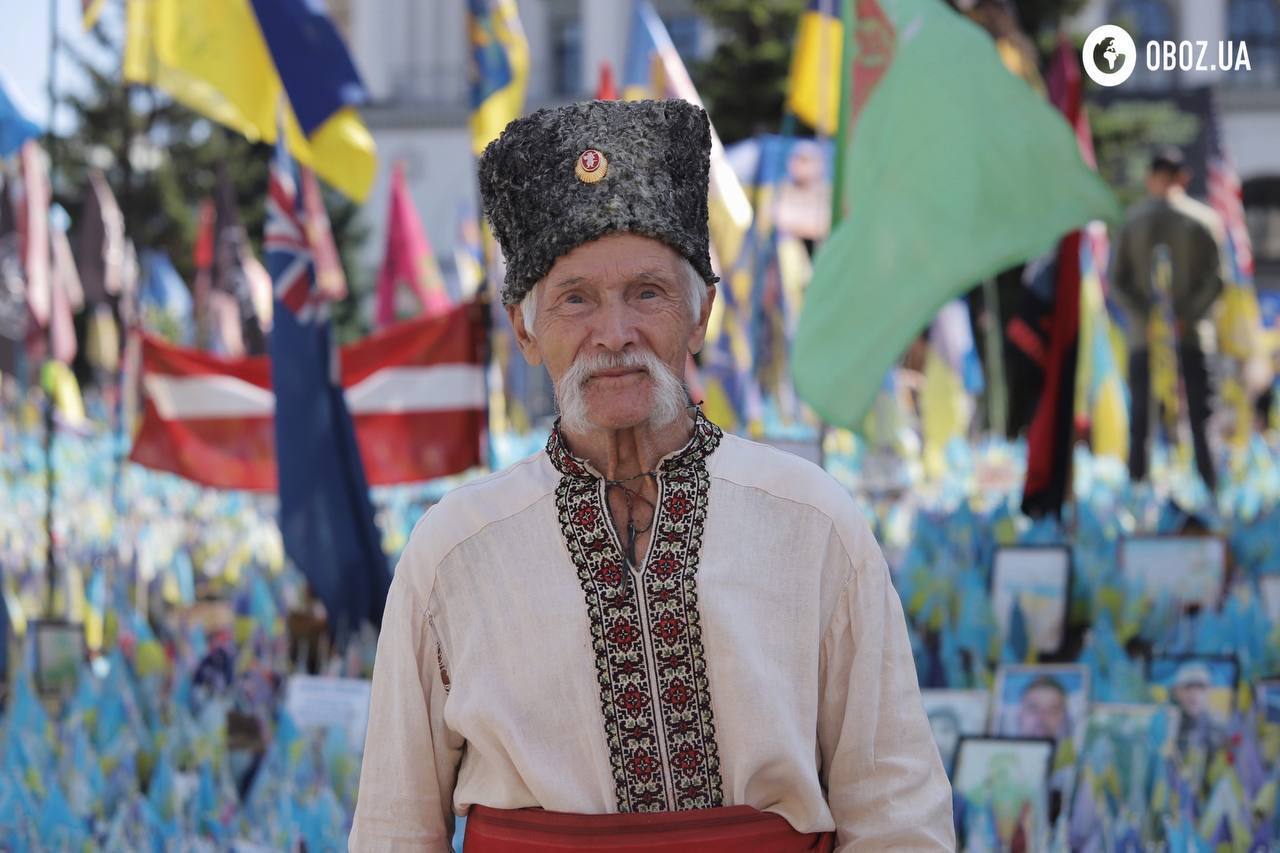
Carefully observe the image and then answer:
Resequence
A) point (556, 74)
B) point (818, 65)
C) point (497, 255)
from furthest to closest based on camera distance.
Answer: point (556, 74), point (818, 65), point (497, 255)

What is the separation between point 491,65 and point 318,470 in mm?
2127

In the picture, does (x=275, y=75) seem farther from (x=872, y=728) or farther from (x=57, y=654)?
(x=872, y=728)

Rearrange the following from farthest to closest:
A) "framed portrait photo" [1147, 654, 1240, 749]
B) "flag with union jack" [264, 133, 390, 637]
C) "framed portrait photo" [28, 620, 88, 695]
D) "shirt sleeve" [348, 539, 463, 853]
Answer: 1. "flag with union jack" [264, 133, 390, 637]
2. "framed portrait photo" [28, 620, 88, 695]
3. "framed portrait photo" [1147, 654, 1240, 749]
4. "shirt sleeve" [348, 539, 463, 853]

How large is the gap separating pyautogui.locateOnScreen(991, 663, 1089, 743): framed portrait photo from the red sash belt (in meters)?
1.93

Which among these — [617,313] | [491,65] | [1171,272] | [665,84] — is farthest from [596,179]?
[1171,272]

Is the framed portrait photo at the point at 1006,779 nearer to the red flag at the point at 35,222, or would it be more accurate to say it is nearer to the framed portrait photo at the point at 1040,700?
the framed portrait photo at the point at 1040,700

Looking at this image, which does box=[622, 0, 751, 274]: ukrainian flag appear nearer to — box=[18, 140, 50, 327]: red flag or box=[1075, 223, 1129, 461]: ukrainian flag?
box=[1075, 223, 1129, 461]: ukrainian flag

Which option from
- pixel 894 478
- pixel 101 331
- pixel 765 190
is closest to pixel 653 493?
pixel 894 478

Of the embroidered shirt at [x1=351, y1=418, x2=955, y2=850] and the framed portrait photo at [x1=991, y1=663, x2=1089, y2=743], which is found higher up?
the embroidered shirt at [x1=351, y1=418, x2=955, y2=850]

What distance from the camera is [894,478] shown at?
8133mm

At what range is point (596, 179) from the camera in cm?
186

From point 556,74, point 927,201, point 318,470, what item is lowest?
point 318,470

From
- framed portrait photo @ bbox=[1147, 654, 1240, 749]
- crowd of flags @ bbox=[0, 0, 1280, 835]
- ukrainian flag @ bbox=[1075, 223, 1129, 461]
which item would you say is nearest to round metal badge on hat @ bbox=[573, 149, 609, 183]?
crowd of flags @ bbox=[0, 0, 1280, 835]

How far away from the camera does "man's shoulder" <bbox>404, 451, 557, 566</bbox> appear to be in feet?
6.30
